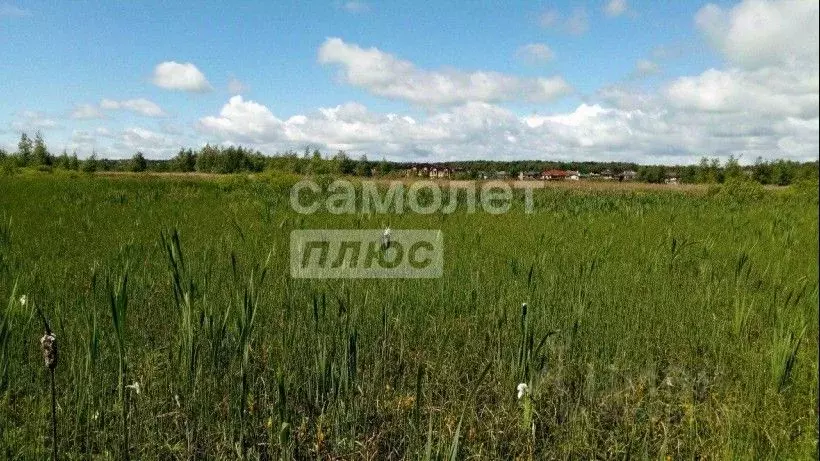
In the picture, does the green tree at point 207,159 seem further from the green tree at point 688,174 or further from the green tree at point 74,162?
the green tree at point 688,174

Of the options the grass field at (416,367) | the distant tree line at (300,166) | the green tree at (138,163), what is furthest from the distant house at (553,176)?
the green tree at (138,163)

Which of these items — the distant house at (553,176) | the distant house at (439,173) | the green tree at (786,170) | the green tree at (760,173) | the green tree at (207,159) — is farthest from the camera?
the green tree at (207,159)

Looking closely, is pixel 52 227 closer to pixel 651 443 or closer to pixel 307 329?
pixel 307 329

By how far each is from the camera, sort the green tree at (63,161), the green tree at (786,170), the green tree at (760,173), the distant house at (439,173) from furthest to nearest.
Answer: the green tree at (63,161) → the distant house at (439,173) → the green tree at (760,173) → the green tree at (786,170)

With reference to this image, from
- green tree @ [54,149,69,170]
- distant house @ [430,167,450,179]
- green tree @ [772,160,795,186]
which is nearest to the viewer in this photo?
green tree @ [772,160,795,186]

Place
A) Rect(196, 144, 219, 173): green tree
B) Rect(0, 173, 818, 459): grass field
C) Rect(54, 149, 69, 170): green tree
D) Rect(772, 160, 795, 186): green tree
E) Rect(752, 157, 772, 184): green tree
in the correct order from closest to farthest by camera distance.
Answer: Rect(772, 160, 795, 186): green tree < Rect(0, 173, 818, 459): grass field < Rect(752, 157, 772, 184): green tree < Rect(54, 149, 69, 170): green tree < Rect(196, 144, 219, 173): green tree

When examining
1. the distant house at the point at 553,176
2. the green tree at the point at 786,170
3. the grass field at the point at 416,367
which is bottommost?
the grass field at the point at 416,367

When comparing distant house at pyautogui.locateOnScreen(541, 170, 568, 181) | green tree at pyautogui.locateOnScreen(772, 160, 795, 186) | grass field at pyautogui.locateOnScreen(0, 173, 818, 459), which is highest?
distant house at pyautogui.locateOnScreen(541, 170, 568, 181)

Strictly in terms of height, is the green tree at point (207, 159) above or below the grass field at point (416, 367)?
above

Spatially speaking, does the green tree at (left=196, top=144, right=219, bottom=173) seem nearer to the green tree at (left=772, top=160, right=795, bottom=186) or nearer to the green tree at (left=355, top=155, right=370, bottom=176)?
the green tree at (left=355, top=155, right=370, bottom=176)

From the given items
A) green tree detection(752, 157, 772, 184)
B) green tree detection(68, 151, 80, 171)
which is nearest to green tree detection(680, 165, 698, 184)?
green tree detection(752, 157, 772, 184)

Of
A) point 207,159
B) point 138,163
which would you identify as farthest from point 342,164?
point 138,163

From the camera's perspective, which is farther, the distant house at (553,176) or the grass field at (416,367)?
the distant house at (553,176)

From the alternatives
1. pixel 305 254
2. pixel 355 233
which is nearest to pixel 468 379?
pixel 305 254
